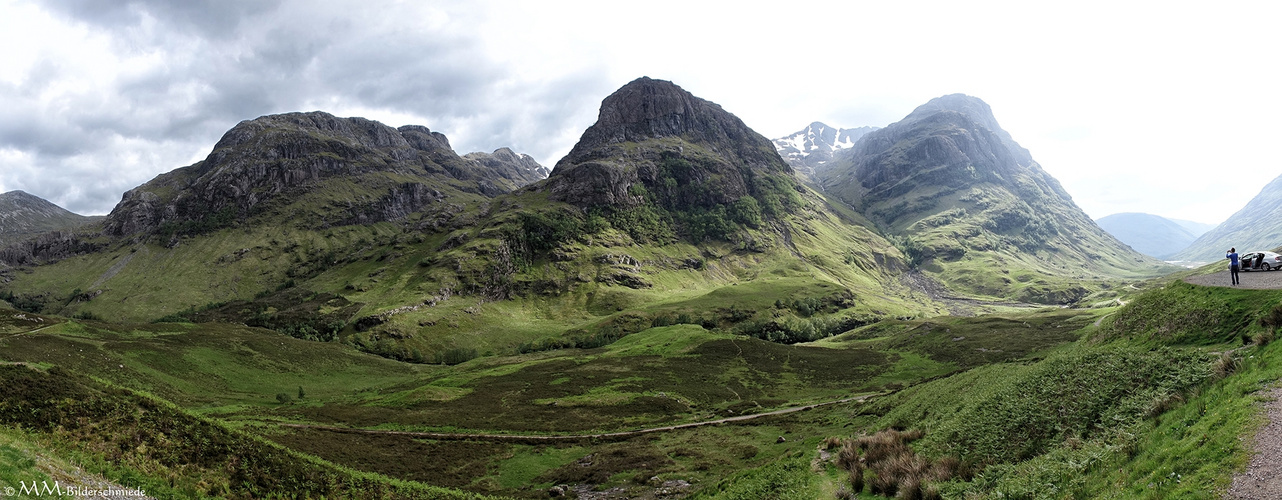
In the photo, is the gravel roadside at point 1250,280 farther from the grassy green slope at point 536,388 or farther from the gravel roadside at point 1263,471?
the grassy green slope at point 536,388

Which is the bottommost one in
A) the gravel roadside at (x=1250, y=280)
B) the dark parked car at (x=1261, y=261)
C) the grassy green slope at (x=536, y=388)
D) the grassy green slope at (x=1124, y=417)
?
the grassy green slope at (x=536, y=388)

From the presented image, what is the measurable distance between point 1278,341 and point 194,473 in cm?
4932

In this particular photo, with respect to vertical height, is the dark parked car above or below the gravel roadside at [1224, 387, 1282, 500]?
above

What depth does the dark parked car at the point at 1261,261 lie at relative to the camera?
133 ft

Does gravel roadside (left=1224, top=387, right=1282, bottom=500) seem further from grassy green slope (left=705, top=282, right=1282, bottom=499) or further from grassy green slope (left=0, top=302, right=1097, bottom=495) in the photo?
grassy green slope (left=0, top=302, right=1097, bottom=495)

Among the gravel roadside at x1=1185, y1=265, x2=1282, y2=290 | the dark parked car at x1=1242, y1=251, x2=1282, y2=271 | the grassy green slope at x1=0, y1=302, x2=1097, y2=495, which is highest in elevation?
the dark parked car at x1=1242, y1=251, x2=1282, y2=271

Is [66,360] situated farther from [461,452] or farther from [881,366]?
[881,366]

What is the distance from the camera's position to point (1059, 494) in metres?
19.2

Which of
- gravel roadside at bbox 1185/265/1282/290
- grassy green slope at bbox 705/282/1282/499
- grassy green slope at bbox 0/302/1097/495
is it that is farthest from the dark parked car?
grassy green slope at bbox 0/302/1097/495

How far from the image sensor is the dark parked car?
40.7 metres

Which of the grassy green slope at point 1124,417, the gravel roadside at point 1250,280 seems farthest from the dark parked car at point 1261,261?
the grassy green slope at point 1124,417

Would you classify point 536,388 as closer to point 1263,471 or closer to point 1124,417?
point 1124,417

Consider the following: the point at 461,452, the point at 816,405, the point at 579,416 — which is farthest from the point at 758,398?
the point at 461,452

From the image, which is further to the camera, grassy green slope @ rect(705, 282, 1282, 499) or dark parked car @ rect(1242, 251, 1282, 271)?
dark parked car @ rect(1242, 251, 1282, 271)
